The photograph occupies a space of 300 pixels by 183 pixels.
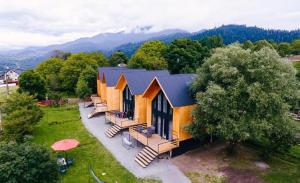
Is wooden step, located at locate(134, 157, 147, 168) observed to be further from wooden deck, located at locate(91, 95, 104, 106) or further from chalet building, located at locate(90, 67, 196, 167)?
wooden deck, located at locate(91, 95, 104, 106)

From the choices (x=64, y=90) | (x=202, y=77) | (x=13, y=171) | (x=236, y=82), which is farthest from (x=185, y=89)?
(x=64, y=90)

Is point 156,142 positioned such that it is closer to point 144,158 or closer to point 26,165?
point 144,158

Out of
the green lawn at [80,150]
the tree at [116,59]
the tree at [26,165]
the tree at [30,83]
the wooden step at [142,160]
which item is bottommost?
the green lawn at [80,150]

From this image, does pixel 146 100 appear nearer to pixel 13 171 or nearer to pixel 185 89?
pixel 185 89

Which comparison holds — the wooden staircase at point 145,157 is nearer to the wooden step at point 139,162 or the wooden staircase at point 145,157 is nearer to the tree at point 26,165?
the wooden step at point 139,162

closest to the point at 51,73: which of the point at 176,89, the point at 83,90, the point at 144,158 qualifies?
the point at 83,90

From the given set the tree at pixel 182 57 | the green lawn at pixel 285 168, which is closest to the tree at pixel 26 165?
the green lawn at pixel 285 168

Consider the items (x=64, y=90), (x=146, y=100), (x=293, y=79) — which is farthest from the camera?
(x=64, y=90)
